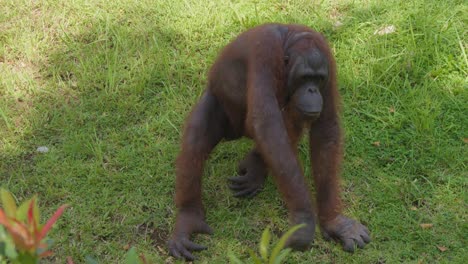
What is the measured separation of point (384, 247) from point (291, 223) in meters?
0.60

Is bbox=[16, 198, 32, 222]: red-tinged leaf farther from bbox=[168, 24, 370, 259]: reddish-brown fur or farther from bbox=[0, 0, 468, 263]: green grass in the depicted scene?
bbox=[0, 0, 468, 263]: green grass

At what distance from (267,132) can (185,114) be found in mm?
1146

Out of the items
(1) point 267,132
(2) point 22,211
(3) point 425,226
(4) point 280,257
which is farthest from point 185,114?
(2) point 22,211

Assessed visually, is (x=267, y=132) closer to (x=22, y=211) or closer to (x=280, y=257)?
(x=280, y=257)

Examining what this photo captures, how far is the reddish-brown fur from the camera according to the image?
307 cm

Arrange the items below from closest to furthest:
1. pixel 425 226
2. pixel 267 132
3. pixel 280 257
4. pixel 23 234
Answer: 1. pixel 23 234
2. pixel 280 257
3. pixel 267 132
4. pixel 425 226

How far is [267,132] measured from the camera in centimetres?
310

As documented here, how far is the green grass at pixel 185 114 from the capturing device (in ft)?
11.2

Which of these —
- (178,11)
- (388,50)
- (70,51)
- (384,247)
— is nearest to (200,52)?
(178,11)

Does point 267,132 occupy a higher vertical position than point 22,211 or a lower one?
lower

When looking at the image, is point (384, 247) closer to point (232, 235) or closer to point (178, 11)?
point (232, 235)

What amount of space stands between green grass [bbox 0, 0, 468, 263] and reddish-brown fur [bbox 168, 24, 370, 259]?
0.39 feet

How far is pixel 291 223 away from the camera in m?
3.04

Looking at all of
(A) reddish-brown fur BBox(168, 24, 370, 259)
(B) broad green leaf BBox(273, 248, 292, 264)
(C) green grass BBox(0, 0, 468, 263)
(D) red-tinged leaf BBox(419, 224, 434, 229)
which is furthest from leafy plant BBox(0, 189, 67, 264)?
(D) red-tinged leaf BBox(419, 224, 434, 229)
